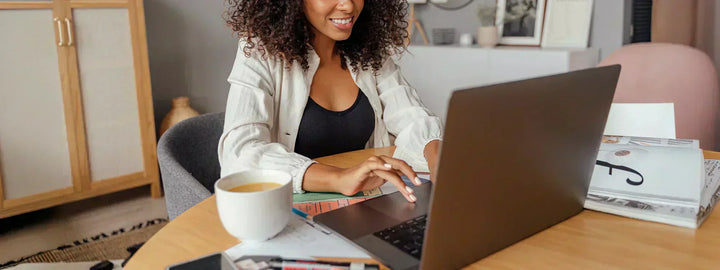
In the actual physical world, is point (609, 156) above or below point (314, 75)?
below

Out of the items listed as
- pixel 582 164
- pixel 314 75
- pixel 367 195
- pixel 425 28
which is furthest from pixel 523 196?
pixel 425 28

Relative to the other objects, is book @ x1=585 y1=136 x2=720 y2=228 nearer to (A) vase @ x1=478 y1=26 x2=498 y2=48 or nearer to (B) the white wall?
(A) vase @ x1=478 y1=26 x2=498 y2=48

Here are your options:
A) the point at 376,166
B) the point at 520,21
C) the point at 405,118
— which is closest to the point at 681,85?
the point at 405,118

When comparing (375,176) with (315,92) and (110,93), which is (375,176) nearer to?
(315,92)

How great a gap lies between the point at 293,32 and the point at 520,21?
248 centimetres

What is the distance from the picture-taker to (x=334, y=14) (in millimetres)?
1297

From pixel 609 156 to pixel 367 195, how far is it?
43 centimetres

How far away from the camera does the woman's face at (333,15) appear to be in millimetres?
1271

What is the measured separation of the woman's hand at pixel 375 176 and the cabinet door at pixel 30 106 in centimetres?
208

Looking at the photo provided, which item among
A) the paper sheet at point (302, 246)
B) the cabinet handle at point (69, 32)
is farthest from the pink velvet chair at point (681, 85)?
the cabinet handle at point (69, 32)

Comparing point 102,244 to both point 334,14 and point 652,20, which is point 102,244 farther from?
point 652,20

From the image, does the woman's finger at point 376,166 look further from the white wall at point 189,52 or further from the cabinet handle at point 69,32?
the white wall at point 189,52

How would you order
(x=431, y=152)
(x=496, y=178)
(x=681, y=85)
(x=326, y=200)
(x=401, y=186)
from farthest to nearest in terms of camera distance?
1. (x=681, y=85)
2. (x=431, y=152)
3. (x=326, y=200)
4. (x=401, y=186)
5. (x=496, y=178)

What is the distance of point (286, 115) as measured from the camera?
1364 millimetres
